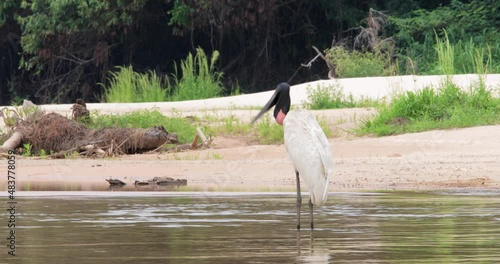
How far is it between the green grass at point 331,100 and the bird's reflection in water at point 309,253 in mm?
11510

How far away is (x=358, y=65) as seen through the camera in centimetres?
2262

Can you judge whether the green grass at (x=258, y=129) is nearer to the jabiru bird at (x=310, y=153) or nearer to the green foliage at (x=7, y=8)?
the jabiru bird at (x=310, y=153)

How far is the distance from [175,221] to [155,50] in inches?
927

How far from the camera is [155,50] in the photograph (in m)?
31.8

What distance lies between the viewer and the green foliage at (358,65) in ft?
73.9

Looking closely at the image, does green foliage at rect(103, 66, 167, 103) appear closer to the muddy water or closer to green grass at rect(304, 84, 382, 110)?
green grass at rect(304, 84, 382, 110)

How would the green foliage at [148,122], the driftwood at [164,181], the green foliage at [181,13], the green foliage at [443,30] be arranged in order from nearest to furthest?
1. the driftwood at [164,181]
2. the green foliage at [148,122]
3. the green foliage at [443,30]
4. the green foliage at [181,13]

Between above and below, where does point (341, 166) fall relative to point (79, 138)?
below

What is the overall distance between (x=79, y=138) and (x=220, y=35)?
12.5 metres

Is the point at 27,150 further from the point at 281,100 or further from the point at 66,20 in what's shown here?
the point at 66,20

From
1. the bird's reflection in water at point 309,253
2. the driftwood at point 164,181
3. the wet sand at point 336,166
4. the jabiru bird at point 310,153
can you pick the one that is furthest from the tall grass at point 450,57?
the bird's reflection in water at point 309,253

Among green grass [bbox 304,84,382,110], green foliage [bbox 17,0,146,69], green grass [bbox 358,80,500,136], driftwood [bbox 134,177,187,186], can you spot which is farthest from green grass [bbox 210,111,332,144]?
green foliage [bbox 17,0,146,69]

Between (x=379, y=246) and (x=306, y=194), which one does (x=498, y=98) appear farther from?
(x=379, y=246)

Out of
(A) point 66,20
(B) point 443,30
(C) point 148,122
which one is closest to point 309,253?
(C) point 148,122
